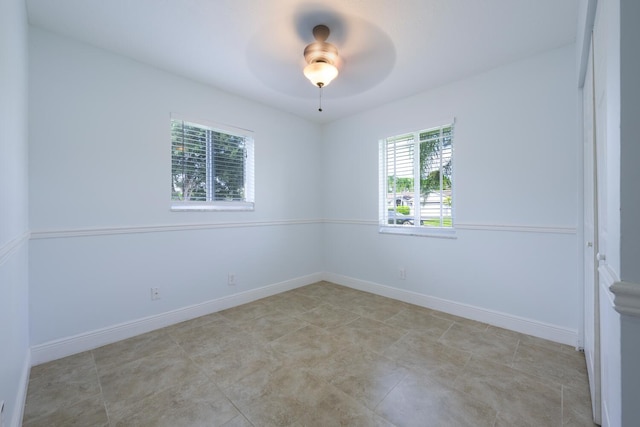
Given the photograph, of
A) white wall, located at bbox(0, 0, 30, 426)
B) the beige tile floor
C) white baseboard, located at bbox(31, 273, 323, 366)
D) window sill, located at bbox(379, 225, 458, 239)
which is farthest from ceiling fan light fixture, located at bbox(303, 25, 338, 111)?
white baseboard, located at bbox(31, 273, 323, 366)

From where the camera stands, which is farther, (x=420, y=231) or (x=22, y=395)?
(x=420, y=231)

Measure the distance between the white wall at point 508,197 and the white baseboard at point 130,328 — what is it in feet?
6.21

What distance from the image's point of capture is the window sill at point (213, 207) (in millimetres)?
2746

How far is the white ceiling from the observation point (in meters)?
1.80

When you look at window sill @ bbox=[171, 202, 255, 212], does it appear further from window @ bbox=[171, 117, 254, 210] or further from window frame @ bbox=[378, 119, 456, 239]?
window frame @ bbox=[378, 119, 456, 239]

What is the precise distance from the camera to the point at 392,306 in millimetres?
3094

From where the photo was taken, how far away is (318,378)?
70.6 inches

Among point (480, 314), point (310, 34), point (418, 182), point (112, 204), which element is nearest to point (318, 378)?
point (480, 314)

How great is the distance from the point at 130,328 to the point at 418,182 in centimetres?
333

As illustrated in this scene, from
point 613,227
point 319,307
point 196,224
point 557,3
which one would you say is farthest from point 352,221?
point 613,227

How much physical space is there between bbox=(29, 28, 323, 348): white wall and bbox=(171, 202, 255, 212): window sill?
58mm

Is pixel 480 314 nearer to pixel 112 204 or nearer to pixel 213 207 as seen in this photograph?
pixel 213 207

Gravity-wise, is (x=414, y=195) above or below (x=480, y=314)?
above

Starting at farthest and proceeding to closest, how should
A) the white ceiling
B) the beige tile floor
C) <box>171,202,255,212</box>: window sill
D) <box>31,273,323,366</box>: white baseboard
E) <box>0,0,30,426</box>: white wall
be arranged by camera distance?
<box>171,202,255,212</box>: window sill < <box>31,273,323,366</box>: white baseboard < the white ceiling < the beige tile floor < <box>0,0,30,426</box>: white wall
